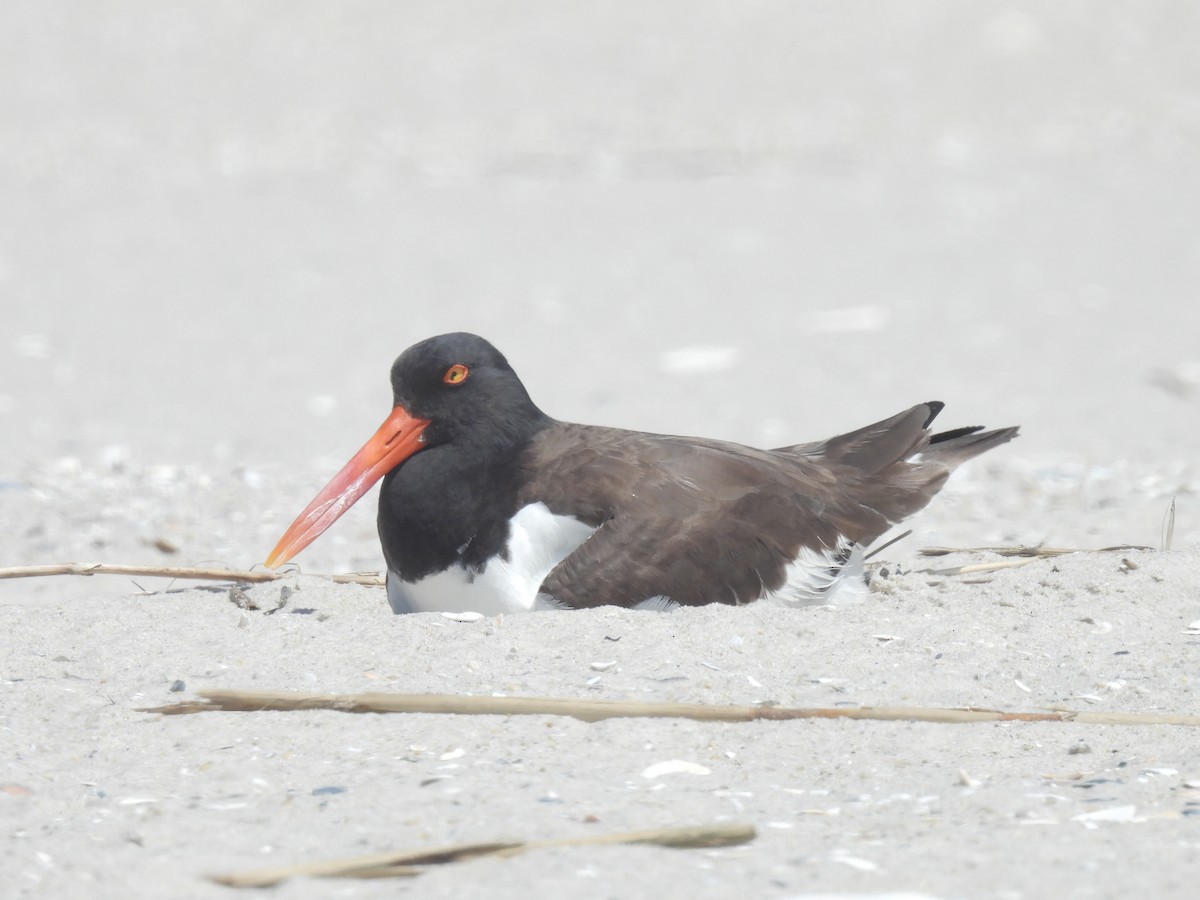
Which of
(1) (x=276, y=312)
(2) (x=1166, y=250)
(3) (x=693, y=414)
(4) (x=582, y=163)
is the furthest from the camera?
(4) (x=582, y=163)

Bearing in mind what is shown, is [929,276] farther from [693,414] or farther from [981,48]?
[981,48]

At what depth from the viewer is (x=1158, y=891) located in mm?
2787

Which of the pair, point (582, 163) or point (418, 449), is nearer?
point (418, 449)

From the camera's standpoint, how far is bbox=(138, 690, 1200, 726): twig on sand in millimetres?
3758

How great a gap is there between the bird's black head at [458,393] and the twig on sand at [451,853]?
208 centimetres

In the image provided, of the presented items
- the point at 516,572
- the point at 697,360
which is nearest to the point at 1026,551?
the point at 516,572

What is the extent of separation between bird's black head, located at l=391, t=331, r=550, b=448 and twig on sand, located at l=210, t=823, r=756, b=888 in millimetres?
2076

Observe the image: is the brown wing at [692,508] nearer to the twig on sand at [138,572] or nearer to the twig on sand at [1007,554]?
the twig on sand at [1007,554]

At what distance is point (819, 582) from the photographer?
5.01m

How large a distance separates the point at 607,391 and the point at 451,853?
710cm

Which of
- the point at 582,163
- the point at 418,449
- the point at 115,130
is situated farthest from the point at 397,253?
the point at 418,449

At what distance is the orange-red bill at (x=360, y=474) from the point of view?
501 cm

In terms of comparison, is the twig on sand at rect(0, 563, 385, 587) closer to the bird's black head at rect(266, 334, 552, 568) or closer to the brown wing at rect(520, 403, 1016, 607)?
the bird's black head at rect(266, 334, 552, 568)

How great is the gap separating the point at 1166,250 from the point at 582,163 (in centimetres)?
562
